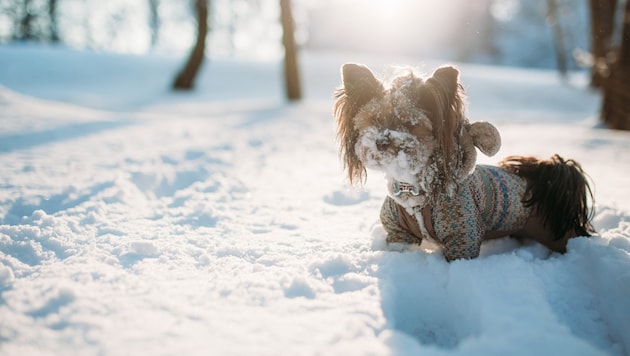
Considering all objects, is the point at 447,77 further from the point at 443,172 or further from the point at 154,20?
the point at 154,20

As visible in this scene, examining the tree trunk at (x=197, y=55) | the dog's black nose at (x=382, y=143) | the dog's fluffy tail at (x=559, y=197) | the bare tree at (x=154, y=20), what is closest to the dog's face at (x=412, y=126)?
the dog's black nose at (x=382, y=143)

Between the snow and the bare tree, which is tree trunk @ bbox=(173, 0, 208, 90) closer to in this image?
the snow

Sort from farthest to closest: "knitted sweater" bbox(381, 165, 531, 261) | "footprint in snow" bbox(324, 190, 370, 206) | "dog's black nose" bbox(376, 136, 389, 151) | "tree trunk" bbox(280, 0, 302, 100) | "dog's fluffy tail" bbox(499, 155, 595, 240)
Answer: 1. "tree trunk" bbox(280, 0, 302, 100)
2. "footprint in snow" bbox(324, 190, 370, 206)
3. "dog's fluffy tail" bbox(499, 155, 595, 240)
4. "knitted sweater" bbox(381, 165, 531, 261)
5. "dog's black nose" bbox(376, 136, 389, 151)

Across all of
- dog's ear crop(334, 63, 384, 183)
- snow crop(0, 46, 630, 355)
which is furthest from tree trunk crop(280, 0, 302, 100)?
dog's ear crop(334, 63, 384, 183)

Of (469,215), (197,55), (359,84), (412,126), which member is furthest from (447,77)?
(197,55)

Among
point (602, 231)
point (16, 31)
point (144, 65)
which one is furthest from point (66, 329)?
point (16, 31)

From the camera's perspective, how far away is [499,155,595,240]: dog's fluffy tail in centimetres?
274

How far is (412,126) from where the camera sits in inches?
86.9

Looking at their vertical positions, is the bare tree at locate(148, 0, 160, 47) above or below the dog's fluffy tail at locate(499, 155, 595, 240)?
above

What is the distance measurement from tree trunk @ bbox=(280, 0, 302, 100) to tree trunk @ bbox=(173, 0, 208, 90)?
4.75m

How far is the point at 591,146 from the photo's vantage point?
20.5 ft

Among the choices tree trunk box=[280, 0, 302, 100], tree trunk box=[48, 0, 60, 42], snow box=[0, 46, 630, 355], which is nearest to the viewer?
snow box=[0, 46, 630, 355]

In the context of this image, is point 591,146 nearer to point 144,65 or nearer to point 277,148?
point 277,148

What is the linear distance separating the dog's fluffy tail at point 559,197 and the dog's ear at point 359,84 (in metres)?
1.32
